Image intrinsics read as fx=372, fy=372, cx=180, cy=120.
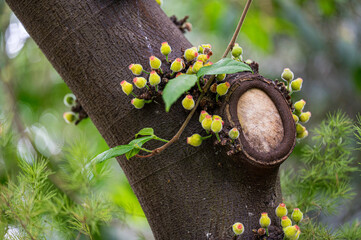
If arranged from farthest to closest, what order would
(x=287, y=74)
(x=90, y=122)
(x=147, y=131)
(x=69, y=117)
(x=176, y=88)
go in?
(x=90, y=122) < (x=69, y=117) < (x=287, y=74) < (x=147, y=131) < (x=176, y=88)

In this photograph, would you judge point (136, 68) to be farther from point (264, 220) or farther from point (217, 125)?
point (264, 220)

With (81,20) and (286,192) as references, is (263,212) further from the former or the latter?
(81,20)

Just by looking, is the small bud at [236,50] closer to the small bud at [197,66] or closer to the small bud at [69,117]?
the small bud at [197,66]

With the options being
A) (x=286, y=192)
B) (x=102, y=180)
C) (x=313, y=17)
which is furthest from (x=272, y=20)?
(x=313, y=17)

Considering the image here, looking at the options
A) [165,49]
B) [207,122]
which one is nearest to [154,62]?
[165,49]

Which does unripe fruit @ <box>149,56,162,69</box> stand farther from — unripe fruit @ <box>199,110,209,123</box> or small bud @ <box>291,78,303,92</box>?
small bud @ <box>291,78,303,92</box>

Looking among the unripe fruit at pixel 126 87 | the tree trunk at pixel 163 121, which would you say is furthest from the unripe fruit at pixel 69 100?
the unripe fruit at pixel 126 87
